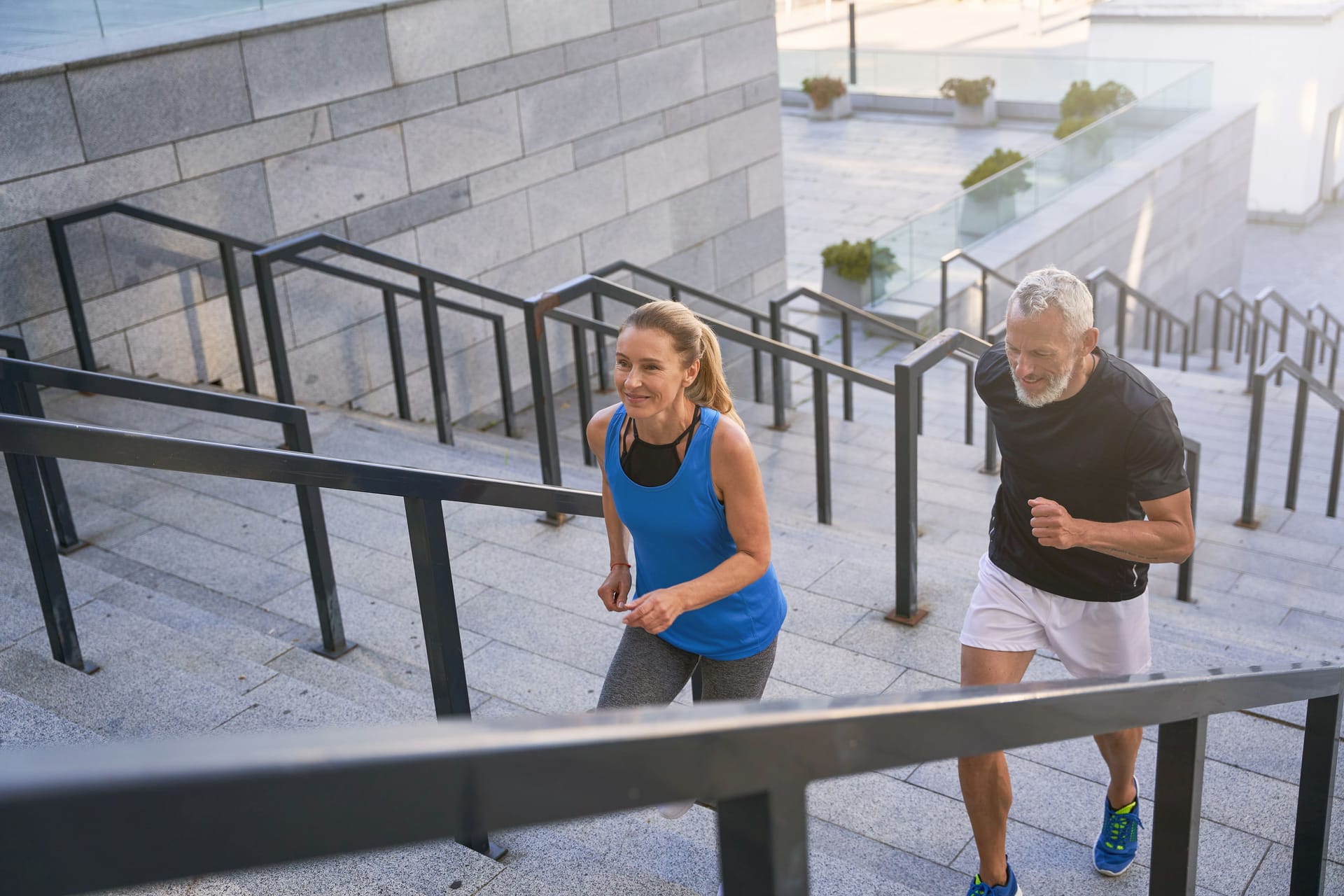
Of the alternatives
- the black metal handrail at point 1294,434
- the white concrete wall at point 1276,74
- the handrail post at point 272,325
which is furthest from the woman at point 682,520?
the white concrete wall at point 1276,74

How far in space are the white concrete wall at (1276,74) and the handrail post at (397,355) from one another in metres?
21.0

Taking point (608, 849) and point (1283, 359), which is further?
point (1283, 359)

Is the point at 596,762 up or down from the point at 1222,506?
up

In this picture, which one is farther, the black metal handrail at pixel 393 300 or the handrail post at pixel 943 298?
the handrail post at pixel 943 298

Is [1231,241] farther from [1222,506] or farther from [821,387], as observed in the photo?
[821,387]

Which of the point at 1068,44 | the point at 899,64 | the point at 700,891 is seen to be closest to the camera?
the point at 700,891

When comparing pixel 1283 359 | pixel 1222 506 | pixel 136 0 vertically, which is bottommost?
pixel 1222 506

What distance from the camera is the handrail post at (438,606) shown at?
290 cm

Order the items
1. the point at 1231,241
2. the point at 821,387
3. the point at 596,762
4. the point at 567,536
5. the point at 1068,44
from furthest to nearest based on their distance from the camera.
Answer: the point at 1068,44, the point at 1231,241, the point at 821,387, the point at 567,536, the point at 596,762

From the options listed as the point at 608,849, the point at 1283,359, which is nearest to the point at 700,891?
the point at 608,849

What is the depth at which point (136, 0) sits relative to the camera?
22.3 ft

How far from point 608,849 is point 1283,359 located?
6.31 meters

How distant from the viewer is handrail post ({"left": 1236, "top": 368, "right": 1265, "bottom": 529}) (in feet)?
24.1

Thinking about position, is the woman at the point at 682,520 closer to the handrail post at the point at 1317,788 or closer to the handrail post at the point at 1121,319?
the handrail post at the point at 1317,788
